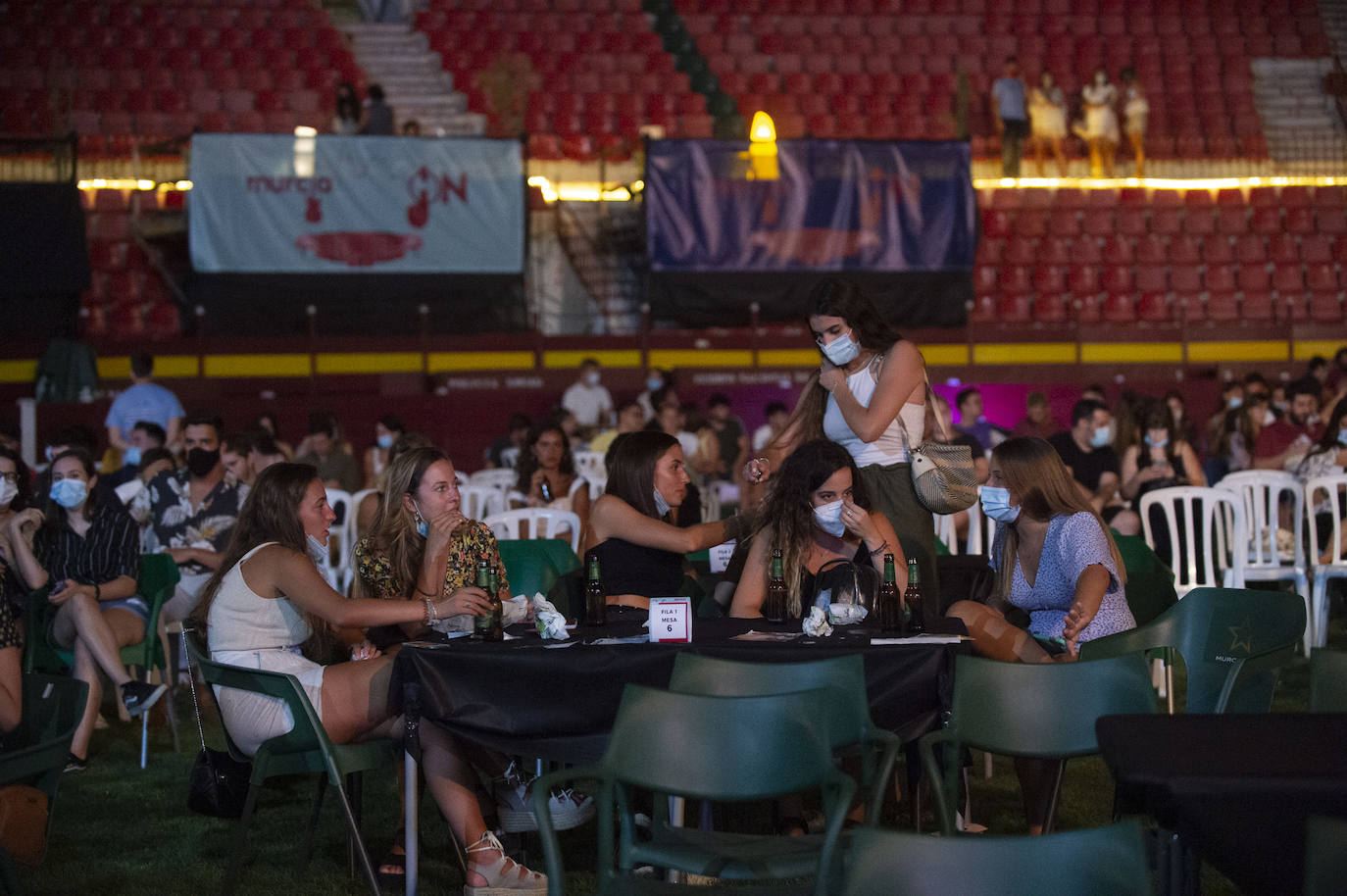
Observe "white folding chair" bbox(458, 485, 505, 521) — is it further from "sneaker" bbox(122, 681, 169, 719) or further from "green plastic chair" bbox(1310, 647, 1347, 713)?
"green plastic chair" bbox(1310, 647, 1347, 713)

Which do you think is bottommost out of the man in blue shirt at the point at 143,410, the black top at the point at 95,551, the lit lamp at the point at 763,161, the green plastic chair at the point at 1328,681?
the green plastic chair at the point at 1328,681

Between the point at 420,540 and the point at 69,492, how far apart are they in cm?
178

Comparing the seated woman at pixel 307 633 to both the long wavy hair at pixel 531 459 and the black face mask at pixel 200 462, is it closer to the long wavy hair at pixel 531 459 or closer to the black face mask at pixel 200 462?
the black face mask at pixel 200 462

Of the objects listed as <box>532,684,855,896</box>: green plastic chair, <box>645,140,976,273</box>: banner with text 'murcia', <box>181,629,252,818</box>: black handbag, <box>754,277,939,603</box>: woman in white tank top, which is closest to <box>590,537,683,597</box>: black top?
<box>754,277,939,603</box>: woman in white tank top

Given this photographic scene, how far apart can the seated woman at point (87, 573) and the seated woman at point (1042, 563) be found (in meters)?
3.09

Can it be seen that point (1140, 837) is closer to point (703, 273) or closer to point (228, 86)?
point (703, 273)

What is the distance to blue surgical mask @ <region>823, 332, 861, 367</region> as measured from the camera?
4445 mm

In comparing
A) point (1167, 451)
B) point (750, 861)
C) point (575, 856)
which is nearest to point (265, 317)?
point (1167, 451)

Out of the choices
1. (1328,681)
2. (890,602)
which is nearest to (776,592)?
(890,602)

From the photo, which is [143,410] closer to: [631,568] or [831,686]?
[631,568]

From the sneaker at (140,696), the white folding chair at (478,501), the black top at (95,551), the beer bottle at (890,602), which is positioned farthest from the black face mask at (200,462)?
the beer bottle at (890,602)

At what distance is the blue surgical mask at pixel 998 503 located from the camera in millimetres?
4363

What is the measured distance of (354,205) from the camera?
12070mm

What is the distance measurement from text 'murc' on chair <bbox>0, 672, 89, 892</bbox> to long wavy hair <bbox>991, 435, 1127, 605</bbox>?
273cm
